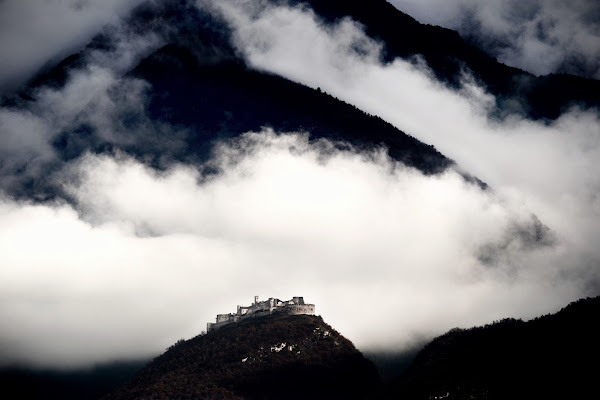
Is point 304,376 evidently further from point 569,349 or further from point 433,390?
point 569,349

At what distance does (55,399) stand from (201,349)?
6684 centimetres

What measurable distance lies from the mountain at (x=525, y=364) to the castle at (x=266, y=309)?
5280cm

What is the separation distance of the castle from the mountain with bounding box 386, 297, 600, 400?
5280cm

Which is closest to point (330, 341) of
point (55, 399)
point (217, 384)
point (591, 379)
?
point (217, 384)

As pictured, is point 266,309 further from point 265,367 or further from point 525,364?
point 525,364

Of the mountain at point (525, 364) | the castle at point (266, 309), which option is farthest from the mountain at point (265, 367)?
the mountain at point (525, 364)

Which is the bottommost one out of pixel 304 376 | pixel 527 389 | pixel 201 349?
pixel 527 389

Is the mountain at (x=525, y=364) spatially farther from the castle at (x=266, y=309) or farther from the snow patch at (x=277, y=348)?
the castle at (x=266, y=309)

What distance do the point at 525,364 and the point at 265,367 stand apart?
2255 inches

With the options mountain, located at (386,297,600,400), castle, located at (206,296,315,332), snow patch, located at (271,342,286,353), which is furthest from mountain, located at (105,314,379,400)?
mountain, located at (386,297,600,400)

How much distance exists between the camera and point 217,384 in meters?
124

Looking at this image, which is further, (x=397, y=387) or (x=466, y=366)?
Answer: (x=397, y=387)

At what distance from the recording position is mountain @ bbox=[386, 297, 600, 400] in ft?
272

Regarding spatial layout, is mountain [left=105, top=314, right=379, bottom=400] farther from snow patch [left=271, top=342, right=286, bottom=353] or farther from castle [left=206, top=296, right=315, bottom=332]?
castle [left=206, top=296, right=315, bottom=332]
